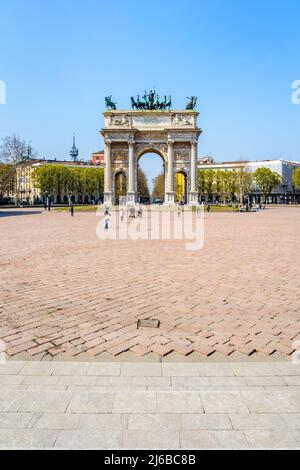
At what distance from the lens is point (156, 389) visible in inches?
142

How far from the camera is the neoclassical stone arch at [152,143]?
203 ft

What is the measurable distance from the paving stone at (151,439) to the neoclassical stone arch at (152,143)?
59.7 m

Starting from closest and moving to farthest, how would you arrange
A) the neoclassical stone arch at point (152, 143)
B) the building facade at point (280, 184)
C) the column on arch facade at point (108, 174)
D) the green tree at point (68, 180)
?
the neoclassical stone arch at point (152, 143) < the column on arch facade at point (108, 174) < the green tree at point (68, 180) < the building facade at point (280, 184)

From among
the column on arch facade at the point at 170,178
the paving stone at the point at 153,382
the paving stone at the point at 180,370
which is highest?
the column on arch facade at the point at 170,178

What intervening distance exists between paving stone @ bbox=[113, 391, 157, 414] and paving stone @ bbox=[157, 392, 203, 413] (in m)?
0.07

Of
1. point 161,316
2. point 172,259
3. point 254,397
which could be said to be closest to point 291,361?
point 254,397

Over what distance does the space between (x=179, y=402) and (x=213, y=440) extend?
62 centimetres

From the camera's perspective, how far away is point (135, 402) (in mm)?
3342

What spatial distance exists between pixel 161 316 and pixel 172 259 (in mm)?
5692

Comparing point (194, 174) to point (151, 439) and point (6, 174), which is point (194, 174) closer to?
point (6, 174)

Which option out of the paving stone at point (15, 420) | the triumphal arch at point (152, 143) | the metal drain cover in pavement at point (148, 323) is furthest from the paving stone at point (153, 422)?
the triumphal arch at point (152, 143)

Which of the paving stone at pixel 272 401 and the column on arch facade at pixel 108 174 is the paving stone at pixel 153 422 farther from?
the column on arch facade at pixel 108 174

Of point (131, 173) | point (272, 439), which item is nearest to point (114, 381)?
point (272, 439)

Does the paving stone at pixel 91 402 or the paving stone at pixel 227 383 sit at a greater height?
the paving stone at pixel 91 402
